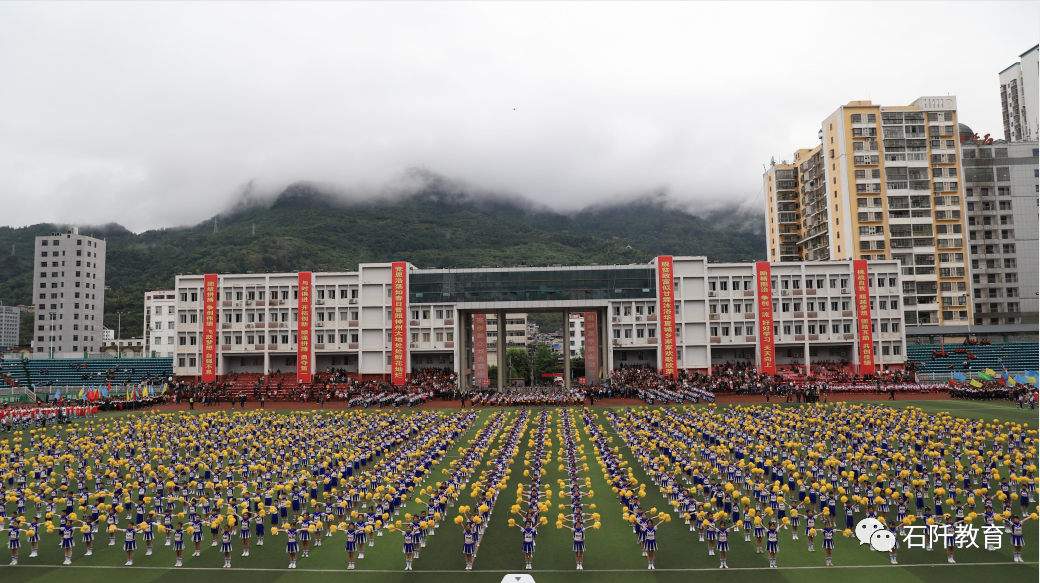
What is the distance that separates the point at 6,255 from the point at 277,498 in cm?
14386

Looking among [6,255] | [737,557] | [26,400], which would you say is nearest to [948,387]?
[737,557]

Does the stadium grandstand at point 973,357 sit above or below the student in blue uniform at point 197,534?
above

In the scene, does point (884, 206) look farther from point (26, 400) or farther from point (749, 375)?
point (26, 400)

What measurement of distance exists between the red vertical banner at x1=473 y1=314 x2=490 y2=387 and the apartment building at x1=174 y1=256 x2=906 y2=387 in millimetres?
3351

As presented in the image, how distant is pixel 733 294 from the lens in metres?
A: 60.2

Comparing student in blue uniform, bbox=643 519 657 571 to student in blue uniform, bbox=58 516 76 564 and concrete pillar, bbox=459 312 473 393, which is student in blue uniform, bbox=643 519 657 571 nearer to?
student in blue uniform, bbox=58 516 76 564

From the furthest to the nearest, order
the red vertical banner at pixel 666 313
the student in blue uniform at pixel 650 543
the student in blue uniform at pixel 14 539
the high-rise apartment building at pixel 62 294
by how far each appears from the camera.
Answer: the high-rise apartment building at pixel 62 294 < the red vertical banner at pixel 666 313 < the student in blue uniform at pixel 14 539 < the student in blue uniform at pixel 650 543

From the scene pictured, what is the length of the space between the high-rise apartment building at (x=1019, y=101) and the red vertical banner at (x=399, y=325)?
286ft

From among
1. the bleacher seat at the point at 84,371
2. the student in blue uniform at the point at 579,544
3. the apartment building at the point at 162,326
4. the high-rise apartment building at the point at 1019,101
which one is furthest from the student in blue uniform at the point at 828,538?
the apartment building at the point at 162,326

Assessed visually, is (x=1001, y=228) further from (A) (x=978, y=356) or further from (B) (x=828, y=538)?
(B) (x=828, y=538)

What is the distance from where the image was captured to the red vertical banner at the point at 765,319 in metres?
58.8

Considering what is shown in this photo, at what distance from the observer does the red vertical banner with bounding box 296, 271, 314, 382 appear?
59750 mm

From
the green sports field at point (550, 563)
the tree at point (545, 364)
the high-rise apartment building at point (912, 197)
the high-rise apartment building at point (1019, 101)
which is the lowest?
the green sports field at point (550, 563)

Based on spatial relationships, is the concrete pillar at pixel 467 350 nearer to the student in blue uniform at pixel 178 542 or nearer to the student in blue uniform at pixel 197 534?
the student in blue uniform at pixel 197 534
